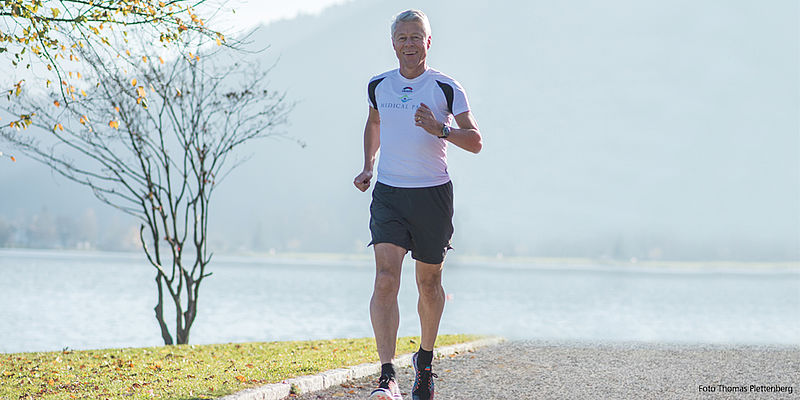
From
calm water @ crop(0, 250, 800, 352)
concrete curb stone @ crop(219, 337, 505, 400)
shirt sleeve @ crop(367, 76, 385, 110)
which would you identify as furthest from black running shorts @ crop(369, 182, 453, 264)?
calm water @ crop(0, 250, 800, 352)

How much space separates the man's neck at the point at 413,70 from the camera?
5094 millimetres

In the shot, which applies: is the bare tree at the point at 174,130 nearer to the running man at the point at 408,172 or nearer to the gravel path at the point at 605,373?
the gravel path at the point at 605,373

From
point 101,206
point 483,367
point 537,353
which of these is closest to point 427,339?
point 483,367

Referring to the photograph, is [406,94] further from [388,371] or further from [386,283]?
[388,371]

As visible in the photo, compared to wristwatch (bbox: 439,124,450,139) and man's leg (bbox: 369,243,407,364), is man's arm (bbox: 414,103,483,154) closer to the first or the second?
wristwatch (bbox: 439,124,450,139)

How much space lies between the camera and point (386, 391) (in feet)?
15.6

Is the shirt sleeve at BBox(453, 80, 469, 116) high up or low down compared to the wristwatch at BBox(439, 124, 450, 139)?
up

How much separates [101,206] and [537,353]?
534 ft

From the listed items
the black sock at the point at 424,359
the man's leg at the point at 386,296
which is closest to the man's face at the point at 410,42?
the man's leg at the point at 386,296

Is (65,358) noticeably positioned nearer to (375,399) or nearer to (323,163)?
(375,399)

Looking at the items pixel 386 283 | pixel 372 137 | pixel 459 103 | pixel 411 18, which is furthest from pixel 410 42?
pixel 386 283

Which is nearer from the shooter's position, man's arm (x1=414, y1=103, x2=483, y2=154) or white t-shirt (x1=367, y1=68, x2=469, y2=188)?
man's arm (x1=414, y1=103, x2=483, y2=154)

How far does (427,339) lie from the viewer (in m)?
5.39

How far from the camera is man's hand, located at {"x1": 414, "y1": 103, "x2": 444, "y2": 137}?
4.72 m
